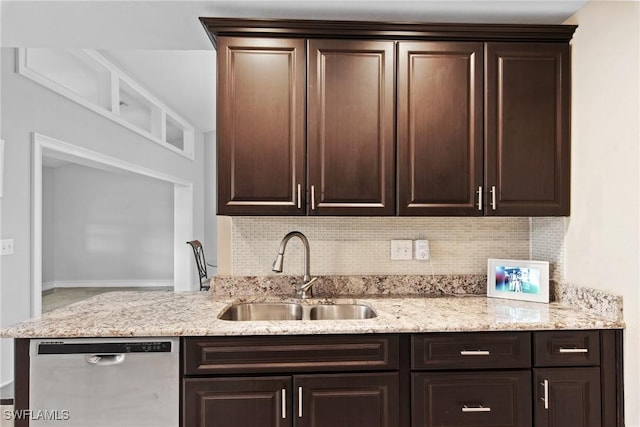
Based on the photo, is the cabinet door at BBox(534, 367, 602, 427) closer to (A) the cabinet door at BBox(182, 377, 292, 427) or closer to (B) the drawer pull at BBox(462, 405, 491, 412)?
(B) the drawer pull at BBox(462, 405, 491, 412)

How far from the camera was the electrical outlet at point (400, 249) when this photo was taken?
233cm

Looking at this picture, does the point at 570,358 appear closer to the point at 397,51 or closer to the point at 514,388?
the point at 514,388

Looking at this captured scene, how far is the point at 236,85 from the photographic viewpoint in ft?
6.47

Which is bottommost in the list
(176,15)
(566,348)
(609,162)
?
(566,348)

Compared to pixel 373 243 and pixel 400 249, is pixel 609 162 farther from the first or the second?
pixel 373 243

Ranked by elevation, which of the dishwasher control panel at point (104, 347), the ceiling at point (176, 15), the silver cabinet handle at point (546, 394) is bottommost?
the silver cabinet handle at point (546, 394)

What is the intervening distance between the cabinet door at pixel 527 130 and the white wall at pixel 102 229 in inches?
289

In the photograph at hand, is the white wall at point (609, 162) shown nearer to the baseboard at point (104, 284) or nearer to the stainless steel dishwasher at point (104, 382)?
the stainless steel dishwasher at point (104, 382)

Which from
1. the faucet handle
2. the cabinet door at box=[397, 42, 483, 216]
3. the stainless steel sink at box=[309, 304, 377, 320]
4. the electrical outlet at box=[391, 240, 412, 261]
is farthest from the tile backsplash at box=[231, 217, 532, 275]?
the cabinet door at box=[397, 42, 483, 216]

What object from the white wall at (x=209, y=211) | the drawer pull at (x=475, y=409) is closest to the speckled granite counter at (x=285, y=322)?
the drawer pull at (x=475, y=409)

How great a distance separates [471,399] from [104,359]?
148cm

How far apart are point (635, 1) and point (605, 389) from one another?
158 centimetres

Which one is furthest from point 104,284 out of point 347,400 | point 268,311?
point 347,400

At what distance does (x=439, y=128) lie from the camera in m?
2.01
